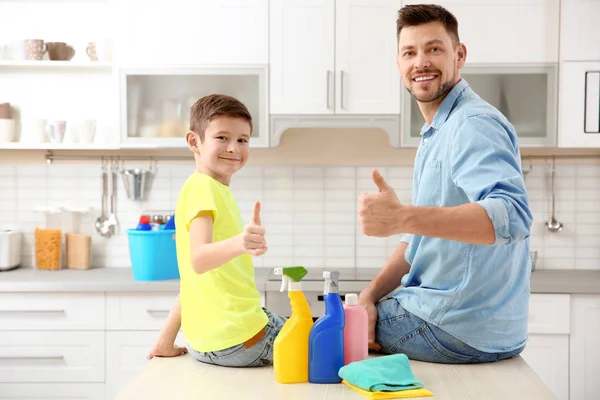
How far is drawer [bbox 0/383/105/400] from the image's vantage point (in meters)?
3.50

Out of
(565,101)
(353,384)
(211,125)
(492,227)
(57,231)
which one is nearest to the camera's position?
(492,227)

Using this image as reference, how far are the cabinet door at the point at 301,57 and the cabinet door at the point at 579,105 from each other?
1070mm

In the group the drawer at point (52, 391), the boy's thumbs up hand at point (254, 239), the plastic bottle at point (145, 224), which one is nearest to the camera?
the boy's thumbs up hand at point (254, 239)

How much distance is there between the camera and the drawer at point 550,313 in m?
3.40

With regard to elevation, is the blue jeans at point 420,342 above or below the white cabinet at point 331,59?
below

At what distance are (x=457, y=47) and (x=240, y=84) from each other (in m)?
1.72

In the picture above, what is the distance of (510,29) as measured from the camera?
11.6ft

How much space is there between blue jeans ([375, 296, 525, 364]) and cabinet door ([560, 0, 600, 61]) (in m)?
1.97

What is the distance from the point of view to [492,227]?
1.65 metres

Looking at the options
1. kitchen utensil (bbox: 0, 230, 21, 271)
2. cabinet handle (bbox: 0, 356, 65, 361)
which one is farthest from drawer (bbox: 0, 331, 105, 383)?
kitchen utensil (bbox: 0, 230, 21, 271)

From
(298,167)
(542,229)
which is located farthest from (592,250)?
(298,167)

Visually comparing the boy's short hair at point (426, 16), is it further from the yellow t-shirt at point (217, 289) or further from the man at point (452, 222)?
the yellow t-shirt at point (217, 289)

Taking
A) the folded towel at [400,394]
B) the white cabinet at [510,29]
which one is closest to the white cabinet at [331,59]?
the white cabinet at [510,29]

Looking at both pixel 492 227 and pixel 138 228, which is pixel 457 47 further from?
pixel 138 228
